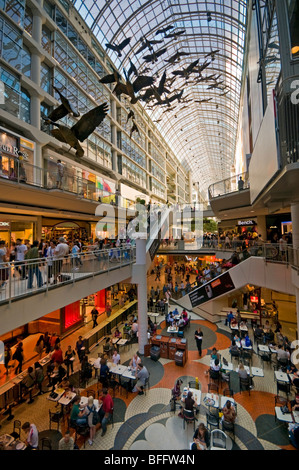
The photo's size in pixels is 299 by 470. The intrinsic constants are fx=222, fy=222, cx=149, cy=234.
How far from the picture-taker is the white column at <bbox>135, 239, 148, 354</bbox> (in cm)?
1295

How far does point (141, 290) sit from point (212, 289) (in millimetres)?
6688

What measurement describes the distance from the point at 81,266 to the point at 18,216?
7.98 metres

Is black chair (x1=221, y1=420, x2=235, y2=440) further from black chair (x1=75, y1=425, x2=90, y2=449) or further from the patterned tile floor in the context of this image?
black chair (x1=75, y1=425, x2=90, y2=449)

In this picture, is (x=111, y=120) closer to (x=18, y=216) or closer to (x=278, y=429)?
(x=18, y=216)

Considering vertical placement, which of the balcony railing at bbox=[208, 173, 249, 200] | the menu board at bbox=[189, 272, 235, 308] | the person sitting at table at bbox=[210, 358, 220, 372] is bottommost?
the person sitting at table at bbox=[210, 358, 220, 372]

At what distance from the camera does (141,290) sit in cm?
1325

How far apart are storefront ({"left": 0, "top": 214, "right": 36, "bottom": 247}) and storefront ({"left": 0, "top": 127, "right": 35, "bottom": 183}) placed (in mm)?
3640

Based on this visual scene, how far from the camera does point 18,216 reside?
13.9 metres

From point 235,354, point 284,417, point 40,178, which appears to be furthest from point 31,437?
point 40,178

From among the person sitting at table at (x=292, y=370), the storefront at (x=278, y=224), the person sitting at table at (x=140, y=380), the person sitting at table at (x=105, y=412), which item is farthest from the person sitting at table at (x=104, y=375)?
the storefront at (x=278, y=224)

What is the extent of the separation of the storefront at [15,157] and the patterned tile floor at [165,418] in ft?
30.6

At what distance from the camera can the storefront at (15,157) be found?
940cm

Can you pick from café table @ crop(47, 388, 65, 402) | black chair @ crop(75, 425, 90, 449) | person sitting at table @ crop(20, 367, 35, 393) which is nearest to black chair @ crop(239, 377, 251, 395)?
black chair @ crop(75, 425, 90, 449)

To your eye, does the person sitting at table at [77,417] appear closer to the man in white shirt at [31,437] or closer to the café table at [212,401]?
the man in white shirt at [31,437]
